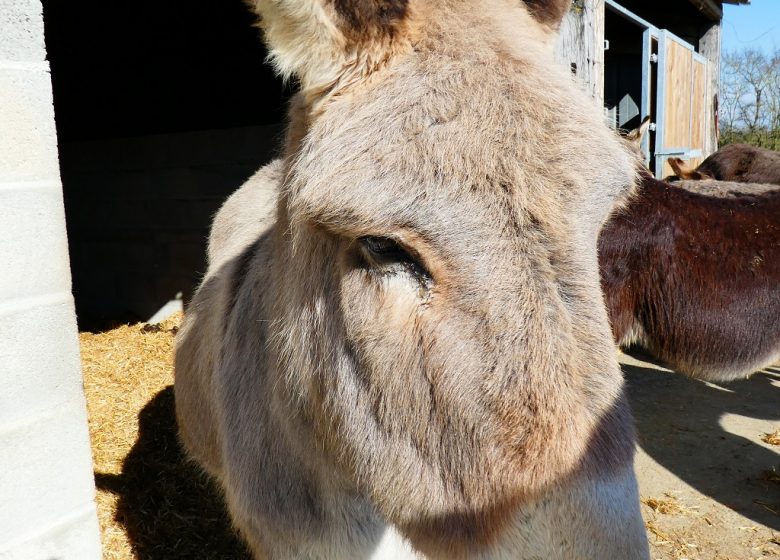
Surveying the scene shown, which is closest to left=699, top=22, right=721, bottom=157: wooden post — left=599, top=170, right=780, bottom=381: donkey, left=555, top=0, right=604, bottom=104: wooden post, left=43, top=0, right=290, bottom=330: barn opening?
left=555, top=0, right=604, bottom=104: wooden post

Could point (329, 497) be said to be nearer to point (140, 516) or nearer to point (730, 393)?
point (140, 516)

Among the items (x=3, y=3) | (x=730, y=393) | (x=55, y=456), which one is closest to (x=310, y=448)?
(x=55, y=456)

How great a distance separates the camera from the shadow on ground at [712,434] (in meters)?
3.87

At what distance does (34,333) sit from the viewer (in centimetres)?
186

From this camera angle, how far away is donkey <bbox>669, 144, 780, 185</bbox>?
733 cm

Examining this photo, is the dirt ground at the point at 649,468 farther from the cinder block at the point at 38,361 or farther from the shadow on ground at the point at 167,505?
the cinder block at the point at 38,361

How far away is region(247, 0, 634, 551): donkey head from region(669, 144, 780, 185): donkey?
23.1 ft

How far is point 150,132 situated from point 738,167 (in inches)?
309

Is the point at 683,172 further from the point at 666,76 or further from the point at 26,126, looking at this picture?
the point at 26,126

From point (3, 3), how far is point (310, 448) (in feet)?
5.27

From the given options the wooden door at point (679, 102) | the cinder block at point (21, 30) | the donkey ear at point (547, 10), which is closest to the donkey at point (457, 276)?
the donkey ear at point (547, 10)

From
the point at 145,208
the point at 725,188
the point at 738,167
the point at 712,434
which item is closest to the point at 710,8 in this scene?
the point at 738,167

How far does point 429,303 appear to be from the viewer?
122 cm

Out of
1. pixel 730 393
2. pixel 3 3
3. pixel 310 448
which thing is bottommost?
pixel 730 393
